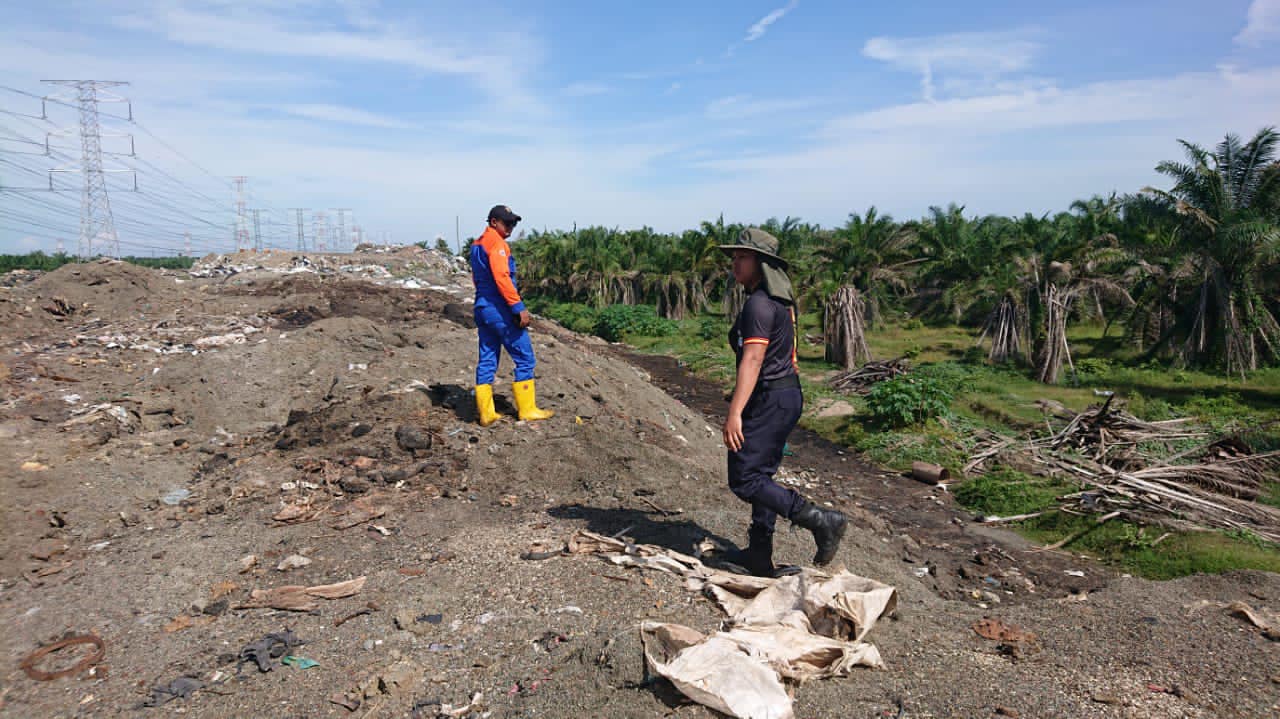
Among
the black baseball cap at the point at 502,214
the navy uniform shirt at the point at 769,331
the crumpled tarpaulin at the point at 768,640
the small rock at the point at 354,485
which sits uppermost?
the black baseball cap at the point at 502,214

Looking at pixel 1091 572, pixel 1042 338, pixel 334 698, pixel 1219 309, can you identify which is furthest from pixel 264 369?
pixel 1219 309

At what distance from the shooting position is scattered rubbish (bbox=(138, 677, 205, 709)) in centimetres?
326

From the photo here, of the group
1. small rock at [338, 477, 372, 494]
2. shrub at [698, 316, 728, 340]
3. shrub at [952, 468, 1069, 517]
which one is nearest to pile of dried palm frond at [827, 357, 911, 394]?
shrub at [952, 468, 1069, 517]

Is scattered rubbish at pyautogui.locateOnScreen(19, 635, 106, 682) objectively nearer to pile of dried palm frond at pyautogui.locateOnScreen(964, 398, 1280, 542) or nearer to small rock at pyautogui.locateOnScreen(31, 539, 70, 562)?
small rock at pyautogui.locateOnScreen(31, 539, 70, 562)

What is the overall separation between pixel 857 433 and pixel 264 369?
9.06 metres

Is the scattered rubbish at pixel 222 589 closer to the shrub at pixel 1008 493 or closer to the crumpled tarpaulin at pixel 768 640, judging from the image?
the crumpled tarpaulin at pixel 768 640

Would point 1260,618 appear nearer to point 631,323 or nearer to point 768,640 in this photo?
point 768,640

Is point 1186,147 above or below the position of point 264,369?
above

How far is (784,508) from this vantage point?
13.5 feet

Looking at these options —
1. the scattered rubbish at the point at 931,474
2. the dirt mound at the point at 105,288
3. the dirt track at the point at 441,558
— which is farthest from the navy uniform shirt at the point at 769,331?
the dirt mound at the point at 105,288

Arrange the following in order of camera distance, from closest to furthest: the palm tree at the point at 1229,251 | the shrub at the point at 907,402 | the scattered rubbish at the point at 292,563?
the scattered rubbish at the point at 292,563 < the shrub at the point at 907,402 < the palm tree at the point at 1229,251

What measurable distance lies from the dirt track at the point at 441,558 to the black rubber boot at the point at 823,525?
503 millimetres

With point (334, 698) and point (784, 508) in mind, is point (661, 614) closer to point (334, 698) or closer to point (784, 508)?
point (784, 508)

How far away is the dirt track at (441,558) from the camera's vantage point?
3205 millimetres
